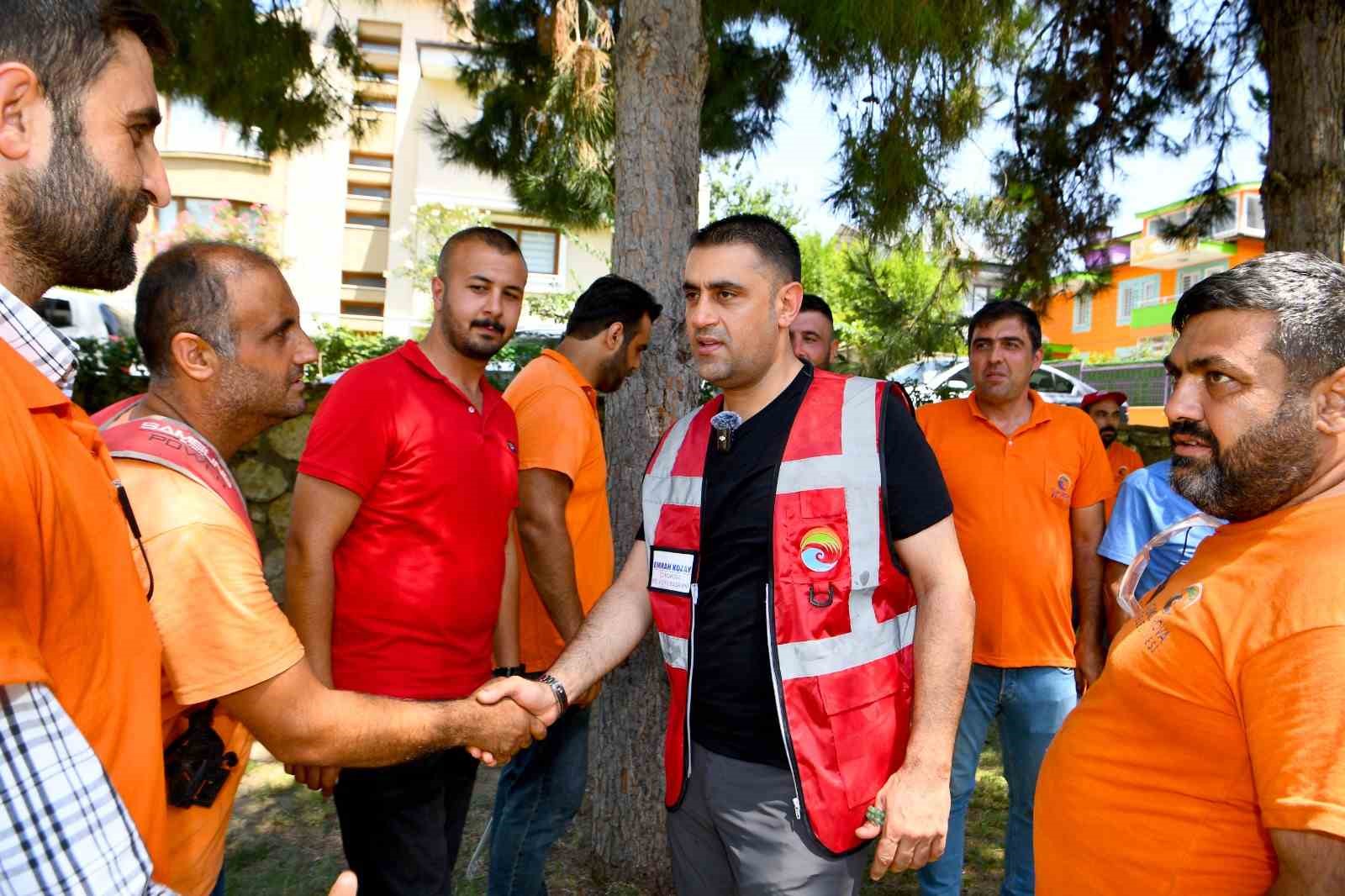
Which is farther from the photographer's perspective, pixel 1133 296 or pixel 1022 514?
pixel 1133 296

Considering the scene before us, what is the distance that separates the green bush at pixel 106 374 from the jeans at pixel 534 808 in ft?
15.7

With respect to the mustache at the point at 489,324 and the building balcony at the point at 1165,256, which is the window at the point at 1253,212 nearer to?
the building balcony at the point at 1165,256

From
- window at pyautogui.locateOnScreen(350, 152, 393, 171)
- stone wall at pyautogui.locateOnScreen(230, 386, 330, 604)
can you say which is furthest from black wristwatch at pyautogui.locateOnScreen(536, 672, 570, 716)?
window at pyautogui.locateOnScreen(350, 152, 393, 171)

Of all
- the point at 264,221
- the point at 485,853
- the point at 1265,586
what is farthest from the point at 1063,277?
the point at 264,221

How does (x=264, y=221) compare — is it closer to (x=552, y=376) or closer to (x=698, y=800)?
(x=552, y=376)

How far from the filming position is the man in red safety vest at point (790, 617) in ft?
6.64

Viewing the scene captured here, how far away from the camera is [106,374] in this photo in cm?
655

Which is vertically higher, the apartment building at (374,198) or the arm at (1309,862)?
the apartment building at (374,198)

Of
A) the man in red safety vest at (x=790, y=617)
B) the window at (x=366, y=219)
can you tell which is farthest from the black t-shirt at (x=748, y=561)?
the window at (x=366, y=219)

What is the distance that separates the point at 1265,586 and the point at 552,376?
2392 mm

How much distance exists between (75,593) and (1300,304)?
1.77 meters

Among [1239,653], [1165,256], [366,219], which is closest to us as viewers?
[1239,653]

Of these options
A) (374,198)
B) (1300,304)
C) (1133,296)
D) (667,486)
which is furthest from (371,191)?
(1133,296)

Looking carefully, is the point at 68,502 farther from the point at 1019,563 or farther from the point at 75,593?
the point at 1019,563
